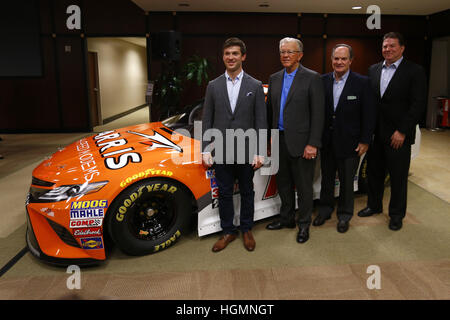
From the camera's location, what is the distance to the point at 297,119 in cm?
248

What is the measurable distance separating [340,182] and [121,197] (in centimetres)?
170

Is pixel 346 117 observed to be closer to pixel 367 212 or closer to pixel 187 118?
pixel 367 212

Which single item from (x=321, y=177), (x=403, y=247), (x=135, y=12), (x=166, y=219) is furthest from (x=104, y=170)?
(x=135, y=12)

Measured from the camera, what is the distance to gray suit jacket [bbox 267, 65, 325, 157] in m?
2.44

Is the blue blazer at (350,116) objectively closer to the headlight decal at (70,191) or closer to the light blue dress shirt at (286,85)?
the light blue dress shirt at (286,85)

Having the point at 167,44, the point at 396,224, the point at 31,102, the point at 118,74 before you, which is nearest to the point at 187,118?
the point at 396,224

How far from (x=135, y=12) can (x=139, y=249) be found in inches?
266

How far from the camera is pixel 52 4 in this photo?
769cm

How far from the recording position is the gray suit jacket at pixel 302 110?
2436mm

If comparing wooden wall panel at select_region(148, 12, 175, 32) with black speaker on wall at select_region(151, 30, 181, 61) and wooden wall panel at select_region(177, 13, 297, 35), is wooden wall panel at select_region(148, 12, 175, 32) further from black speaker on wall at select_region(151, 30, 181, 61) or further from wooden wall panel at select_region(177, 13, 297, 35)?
black speaker on wall at select_region(151, 30, 181, 61)

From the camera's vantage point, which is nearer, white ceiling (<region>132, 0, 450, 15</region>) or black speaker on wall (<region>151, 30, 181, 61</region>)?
black speaker on wall (<region>151, 30, 181, 61</region>)

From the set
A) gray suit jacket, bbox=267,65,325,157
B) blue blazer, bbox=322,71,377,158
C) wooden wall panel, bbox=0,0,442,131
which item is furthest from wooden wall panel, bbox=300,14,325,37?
gray suit jacket, bbox=267,65,325,157

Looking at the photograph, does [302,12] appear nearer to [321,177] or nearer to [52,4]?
[52,4]

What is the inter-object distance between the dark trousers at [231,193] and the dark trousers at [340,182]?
2.36 feet
